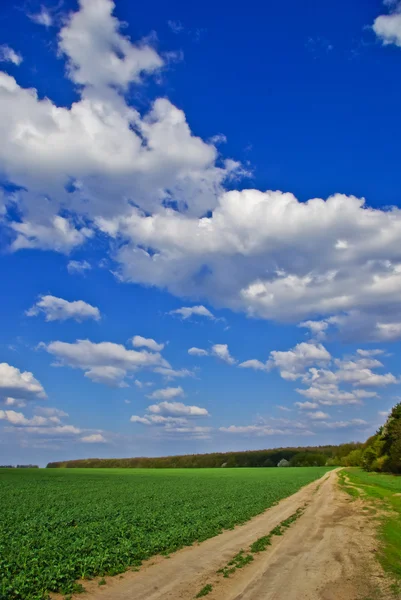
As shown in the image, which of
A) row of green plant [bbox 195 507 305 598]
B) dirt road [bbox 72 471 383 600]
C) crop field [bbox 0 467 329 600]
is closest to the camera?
dirt road [bbox 72 471 383 600]

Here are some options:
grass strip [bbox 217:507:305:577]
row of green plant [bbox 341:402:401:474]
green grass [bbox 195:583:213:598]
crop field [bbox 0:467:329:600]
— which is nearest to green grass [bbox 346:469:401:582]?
grass strip [bbox 217:507:305:577]

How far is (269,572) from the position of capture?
17781 mm

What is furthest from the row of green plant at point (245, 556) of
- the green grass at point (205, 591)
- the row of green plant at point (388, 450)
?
the row of green plant at point (388, 450)

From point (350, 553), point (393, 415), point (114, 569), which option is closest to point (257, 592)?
point (114, 569)

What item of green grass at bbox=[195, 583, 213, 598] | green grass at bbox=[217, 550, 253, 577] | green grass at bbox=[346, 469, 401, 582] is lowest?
green grass at bbox=[346, 469, 401, 582]

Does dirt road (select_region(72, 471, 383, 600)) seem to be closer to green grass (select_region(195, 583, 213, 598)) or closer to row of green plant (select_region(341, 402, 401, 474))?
green grass (select_region(195, 583, 213, 598))

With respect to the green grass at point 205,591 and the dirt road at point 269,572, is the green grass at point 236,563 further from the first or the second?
the green grass at point 205,591

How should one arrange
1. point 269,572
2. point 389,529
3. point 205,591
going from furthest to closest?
point 389,529 < point 269,572 < point 205,591

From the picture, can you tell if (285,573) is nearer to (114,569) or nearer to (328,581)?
(328,581)

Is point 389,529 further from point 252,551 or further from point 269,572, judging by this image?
point 269,572

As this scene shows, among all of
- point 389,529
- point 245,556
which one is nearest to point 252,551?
point 245,556

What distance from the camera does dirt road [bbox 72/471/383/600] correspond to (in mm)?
15336

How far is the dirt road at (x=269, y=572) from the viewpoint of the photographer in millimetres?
15336

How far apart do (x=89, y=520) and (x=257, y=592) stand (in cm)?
1785
